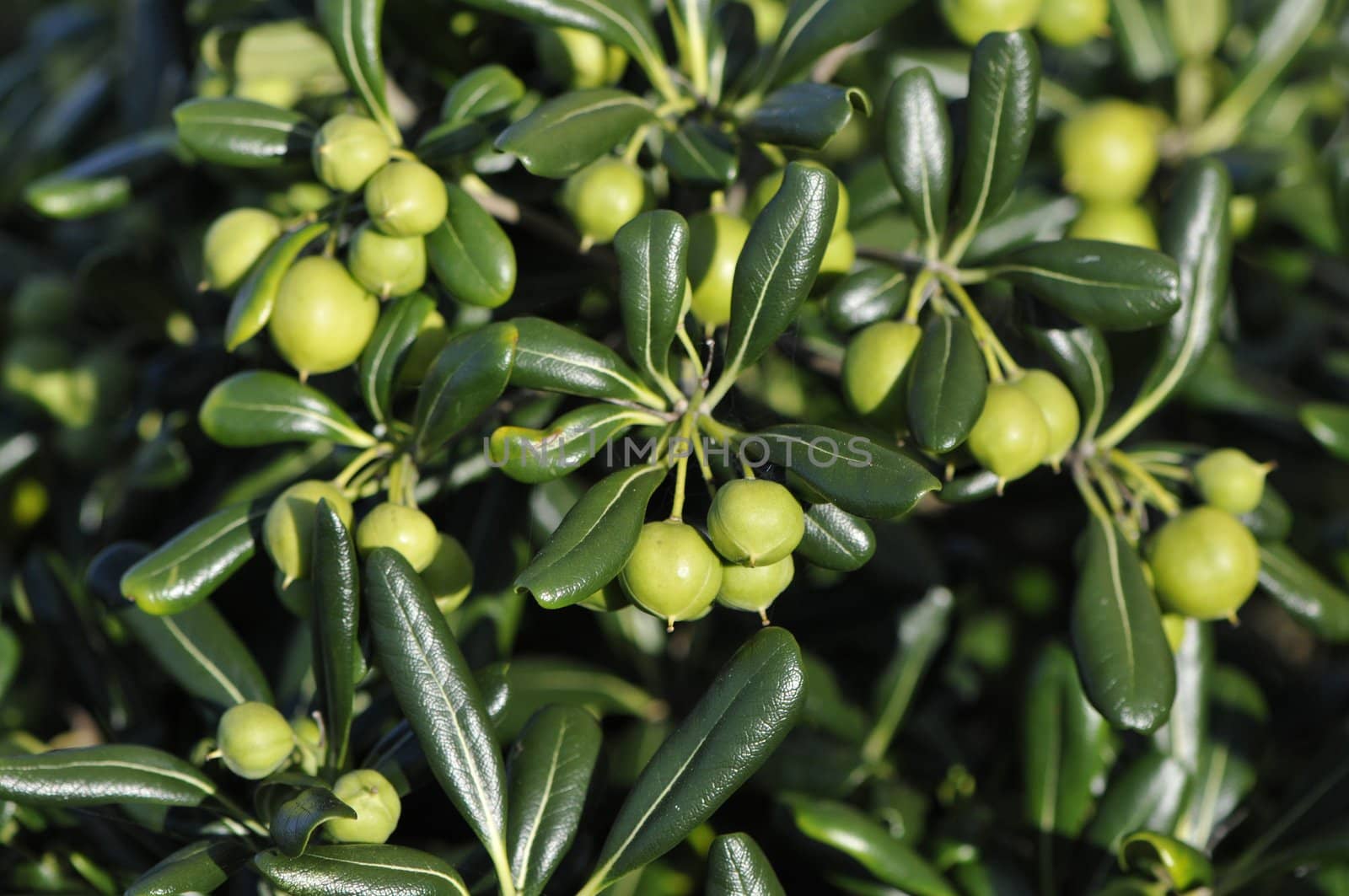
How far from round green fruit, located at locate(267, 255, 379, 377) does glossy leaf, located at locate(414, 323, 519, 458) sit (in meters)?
0.16

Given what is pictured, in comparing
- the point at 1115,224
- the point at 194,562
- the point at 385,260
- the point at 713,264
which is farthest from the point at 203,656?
the point at 1115,224

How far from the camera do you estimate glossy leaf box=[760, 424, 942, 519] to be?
1064mm

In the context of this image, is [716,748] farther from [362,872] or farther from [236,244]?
[236,244]

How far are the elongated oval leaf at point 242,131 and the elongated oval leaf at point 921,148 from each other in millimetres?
722

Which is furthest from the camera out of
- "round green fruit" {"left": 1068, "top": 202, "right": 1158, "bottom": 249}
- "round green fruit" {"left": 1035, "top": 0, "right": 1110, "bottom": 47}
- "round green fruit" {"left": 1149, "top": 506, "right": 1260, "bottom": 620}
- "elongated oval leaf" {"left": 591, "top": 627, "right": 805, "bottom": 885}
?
"round green fruit" {"left": 1035, "top": 0, "right": 1110, "bottom": 47}

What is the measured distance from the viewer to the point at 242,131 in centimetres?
146

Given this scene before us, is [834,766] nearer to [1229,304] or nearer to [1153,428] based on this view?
[1153,428]

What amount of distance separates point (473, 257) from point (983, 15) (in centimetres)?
92

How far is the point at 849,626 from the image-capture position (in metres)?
1.90

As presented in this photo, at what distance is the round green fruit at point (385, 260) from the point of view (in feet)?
→ 4.26

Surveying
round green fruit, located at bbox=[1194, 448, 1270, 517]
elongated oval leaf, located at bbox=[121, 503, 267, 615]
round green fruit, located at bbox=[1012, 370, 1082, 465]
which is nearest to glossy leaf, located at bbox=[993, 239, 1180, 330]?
round green fruit, located at bbox=[1012, 370, 1082, 465]

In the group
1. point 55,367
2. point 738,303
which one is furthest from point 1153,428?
point 55,367

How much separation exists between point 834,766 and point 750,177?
80 centimetres

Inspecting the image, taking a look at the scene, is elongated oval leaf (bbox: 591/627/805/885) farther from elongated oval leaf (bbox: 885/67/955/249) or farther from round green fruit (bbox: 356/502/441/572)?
elongated oval leaf (bbox: 885/67/955/249)
